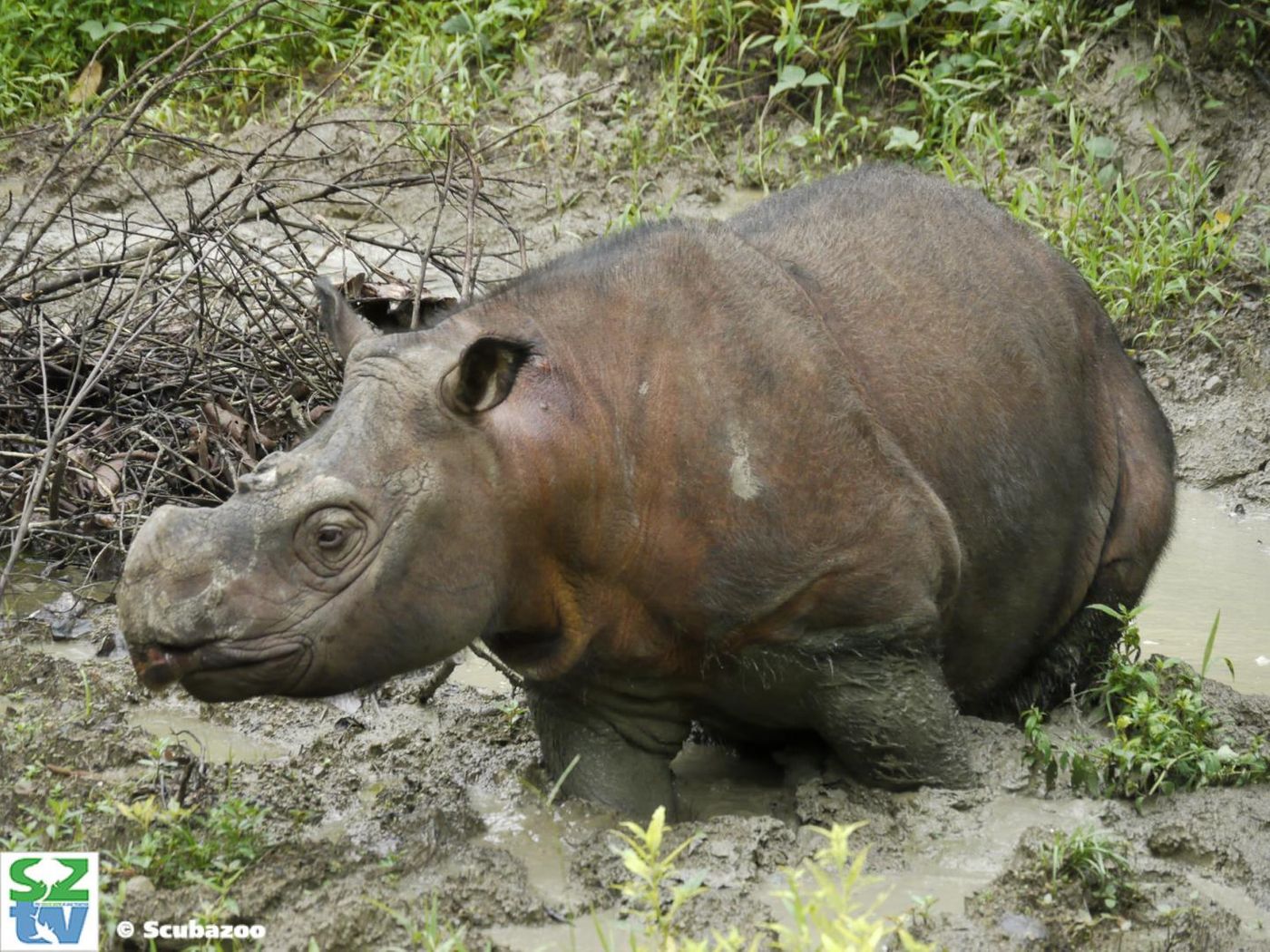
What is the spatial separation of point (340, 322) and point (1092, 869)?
234 cm

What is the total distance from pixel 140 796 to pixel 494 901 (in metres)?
1.14

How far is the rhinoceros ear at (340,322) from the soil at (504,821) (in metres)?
1.22

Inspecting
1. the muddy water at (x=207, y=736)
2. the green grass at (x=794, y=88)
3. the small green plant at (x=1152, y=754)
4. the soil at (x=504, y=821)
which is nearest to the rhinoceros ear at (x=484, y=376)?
the soil at (x=504, y=821)

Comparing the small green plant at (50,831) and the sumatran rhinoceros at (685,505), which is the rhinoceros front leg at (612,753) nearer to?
the sumatran rhinoceros at (685,505)

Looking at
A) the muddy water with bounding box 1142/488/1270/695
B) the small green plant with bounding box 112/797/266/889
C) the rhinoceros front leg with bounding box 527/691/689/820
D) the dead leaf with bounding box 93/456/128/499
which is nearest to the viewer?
the small green plant with bounding box 112/797/266/889

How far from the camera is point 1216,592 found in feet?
22.4

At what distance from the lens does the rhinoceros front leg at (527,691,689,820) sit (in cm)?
452

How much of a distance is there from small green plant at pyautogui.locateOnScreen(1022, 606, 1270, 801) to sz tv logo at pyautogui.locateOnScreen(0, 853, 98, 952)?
258cm

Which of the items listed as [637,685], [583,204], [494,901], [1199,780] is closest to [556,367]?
[637,685]

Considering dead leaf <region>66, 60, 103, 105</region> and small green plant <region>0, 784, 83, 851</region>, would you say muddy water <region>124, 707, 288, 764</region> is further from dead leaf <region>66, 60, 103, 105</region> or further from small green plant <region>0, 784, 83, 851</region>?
dead leaf <region>66, 60, 103, 105</region>

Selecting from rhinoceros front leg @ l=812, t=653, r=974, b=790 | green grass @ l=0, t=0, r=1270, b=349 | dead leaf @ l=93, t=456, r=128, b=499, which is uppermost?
green grass @ l=0, t=0, r=1270, b=349

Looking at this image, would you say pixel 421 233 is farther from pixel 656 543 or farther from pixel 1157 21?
pixel 656 543

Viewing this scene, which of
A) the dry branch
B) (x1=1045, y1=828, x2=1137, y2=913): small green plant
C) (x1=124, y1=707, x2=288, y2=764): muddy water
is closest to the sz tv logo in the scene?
(x1=124, y1=707, x2=288, y2=764): muddy water

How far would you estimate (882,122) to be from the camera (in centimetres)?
1016
